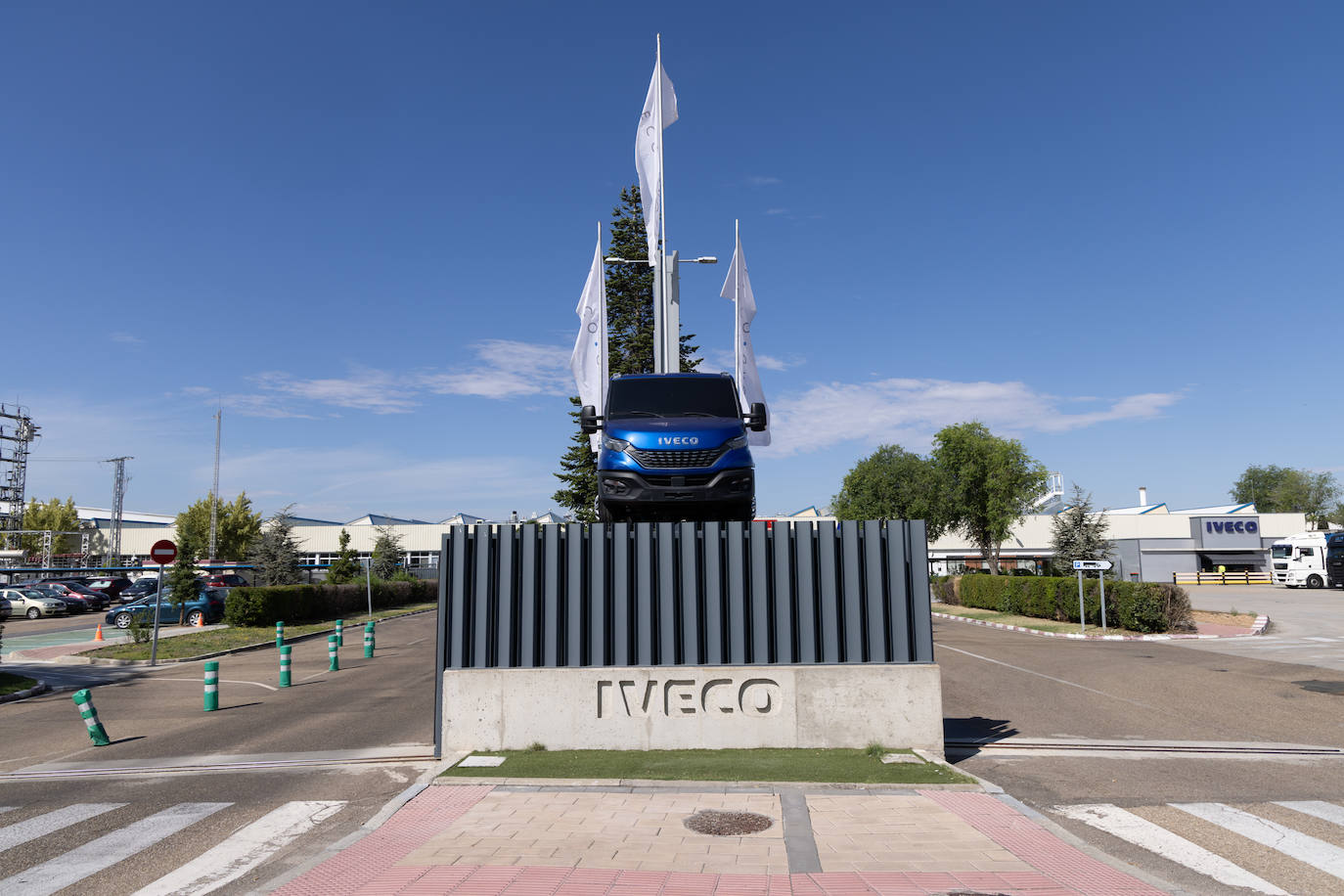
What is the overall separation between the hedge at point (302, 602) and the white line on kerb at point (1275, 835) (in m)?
29.5

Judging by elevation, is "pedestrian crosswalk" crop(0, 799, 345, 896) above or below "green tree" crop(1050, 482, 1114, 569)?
below

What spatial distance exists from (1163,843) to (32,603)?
47.4 meters

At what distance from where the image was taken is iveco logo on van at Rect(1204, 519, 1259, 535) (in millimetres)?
69250

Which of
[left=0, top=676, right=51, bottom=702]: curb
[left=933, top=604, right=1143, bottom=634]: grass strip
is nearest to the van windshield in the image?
[left=0, top=676, right=51, bottom=702]: curb

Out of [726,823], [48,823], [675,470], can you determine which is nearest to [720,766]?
[726,823]

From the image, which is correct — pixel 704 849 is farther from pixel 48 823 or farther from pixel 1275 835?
pixel 48 823

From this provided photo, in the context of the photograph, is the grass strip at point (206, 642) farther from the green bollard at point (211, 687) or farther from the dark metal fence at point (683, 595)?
the dark metal fence at point (683, 595)

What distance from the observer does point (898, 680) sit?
9.37m

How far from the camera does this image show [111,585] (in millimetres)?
47531

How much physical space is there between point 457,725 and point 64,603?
4115cm

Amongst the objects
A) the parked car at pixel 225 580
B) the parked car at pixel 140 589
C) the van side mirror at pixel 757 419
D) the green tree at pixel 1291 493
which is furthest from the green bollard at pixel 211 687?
the green tree at pixel 1291 493

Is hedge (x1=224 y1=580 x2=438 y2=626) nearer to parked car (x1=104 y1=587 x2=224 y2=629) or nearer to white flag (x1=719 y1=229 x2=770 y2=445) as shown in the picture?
parked car (x1=104 y1=587 x2=224 y2=629)

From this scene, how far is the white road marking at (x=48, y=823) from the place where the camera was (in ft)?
22.4

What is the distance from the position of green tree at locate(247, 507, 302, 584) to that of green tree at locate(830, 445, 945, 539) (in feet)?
123
